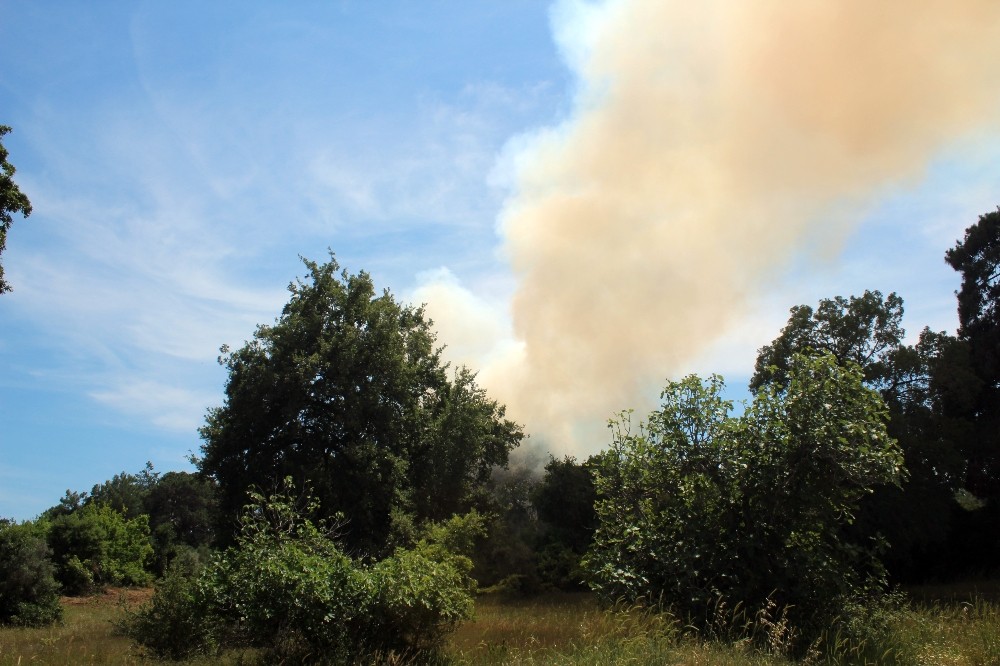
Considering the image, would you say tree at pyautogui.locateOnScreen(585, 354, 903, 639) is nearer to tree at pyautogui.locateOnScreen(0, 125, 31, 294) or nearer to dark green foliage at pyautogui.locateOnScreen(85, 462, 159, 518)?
tree at pyautogui.locateOnScreen(0, 125, 31, 294)

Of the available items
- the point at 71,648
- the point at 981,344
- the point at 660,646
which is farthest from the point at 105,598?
the point at 981,344

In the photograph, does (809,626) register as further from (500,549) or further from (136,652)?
(500,549)

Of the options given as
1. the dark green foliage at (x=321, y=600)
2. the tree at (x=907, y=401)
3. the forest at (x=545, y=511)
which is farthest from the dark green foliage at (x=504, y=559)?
the dark green foliage at (x=321, y=600)

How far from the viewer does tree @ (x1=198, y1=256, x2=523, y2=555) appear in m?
27.1

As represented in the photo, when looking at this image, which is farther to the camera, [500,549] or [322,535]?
[500,549]

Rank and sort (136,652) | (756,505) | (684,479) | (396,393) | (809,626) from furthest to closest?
(396,393) < (136,652) < (684,479) < (756,505) < (809,626)

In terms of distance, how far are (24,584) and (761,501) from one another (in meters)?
26.4

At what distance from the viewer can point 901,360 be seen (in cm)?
3003

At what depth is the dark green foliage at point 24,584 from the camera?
81.1ft

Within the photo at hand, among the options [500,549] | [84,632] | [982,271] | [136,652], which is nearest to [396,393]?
[500,549]

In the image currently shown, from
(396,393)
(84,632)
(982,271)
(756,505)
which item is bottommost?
(84,632)

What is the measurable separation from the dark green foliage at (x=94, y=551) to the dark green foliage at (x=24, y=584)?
34.7ft

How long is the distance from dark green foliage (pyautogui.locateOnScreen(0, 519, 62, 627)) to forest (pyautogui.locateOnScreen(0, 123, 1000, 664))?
0.08 meters

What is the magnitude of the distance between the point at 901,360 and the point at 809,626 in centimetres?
2415
